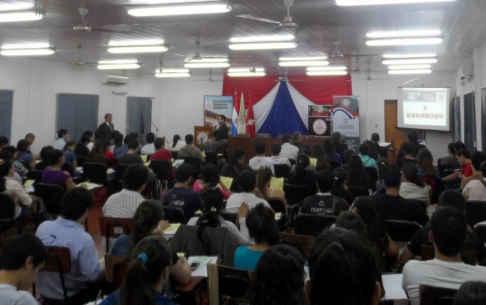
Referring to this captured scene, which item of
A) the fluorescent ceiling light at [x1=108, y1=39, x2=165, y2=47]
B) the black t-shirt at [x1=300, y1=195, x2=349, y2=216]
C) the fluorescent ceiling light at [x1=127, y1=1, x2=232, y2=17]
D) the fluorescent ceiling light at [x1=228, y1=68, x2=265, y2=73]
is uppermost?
the fluorescent ceiling light at [x1=228, y1=68, x2=265, y2=73]

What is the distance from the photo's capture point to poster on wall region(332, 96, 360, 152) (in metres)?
14.2

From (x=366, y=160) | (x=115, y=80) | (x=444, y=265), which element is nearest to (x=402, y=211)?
(x=444, y=265)

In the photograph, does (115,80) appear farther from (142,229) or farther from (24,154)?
(142,229)

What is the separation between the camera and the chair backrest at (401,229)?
11.9 feet

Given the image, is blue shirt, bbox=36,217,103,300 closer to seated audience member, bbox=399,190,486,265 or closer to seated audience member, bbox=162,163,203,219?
seated audience member, bbox=162,163,203,219

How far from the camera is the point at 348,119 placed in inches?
560

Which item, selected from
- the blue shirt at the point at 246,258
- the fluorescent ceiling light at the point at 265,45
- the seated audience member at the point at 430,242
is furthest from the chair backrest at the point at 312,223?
the fluorescent ceiling light at the point at 265,45

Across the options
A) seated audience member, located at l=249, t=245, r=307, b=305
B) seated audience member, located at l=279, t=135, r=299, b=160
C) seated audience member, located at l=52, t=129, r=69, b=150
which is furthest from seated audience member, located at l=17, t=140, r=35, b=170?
seated audience member, located at l=249, t=245, r=307, b=305

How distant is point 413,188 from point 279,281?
3.73 m

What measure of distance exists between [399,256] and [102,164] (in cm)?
560

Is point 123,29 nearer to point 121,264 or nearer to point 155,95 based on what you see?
point 121,264

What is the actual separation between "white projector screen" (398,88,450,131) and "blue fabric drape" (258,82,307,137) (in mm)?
3359

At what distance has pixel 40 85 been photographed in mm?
12219

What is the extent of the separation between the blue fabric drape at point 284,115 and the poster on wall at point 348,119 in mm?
1412
